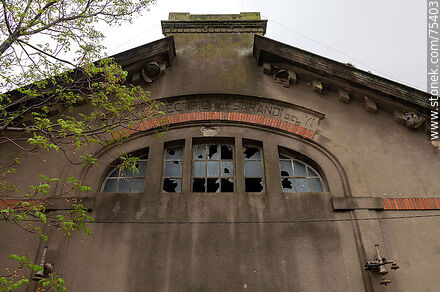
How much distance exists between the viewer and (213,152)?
8805 millimetres

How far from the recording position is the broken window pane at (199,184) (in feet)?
26.5

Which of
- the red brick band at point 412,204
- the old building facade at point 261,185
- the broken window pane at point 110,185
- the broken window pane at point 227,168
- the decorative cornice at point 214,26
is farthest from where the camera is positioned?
the decorative cornice at point 214,26

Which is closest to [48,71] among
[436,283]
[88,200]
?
[88,200]

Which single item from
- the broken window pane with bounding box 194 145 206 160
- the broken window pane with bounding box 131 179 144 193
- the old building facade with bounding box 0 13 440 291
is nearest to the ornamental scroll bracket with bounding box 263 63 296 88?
the old building facade with bounding box 0 13 440 291

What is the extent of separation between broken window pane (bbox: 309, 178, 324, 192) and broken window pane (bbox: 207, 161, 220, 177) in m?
2.23

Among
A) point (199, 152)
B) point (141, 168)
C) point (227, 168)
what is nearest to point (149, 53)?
point (199, 152)

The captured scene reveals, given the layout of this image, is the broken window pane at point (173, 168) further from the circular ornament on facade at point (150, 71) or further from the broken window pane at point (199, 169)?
the circular ornament on facade at point (150, 71)

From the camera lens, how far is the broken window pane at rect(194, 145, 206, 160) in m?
8.70

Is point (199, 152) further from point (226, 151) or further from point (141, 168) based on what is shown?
point (141, 168)

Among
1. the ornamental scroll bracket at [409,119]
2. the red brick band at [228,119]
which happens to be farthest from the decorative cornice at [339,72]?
the red brick band at [228,119]

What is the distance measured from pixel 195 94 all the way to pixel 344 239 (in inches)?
203

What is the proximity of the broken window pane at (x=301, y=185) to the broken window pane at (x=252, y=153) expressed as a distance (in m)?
1.13

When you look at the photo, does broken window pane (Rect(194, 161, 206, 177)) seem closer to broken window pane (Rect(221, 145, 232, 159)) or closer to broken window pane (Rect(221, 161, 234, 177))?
broken window pane (Rect(221, 161, 234, 177))

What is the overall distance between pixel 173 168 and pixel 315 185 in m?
3.44
